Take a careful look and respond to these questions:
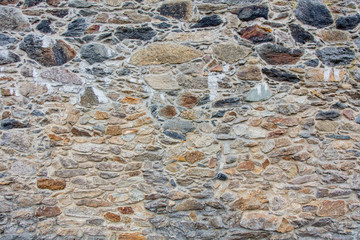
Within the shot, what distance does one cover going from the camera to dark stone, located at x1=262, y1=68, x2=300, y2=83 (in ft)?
8.97

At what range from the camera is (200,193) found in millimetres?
2631

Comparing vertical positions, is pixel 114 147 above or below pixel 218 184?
above

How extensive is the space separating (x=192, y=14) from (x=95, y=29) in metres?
1.01

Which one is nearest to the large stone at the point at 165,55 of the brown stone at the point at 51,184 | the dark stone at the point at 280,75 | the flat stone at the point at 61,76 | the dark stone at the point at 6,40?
the flat stone at the point at 61,76

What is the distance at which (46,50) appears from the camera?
278 centimetres

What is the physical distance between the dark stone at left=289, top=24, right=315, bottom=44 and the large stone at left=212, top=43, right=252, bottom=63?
0.49 metres

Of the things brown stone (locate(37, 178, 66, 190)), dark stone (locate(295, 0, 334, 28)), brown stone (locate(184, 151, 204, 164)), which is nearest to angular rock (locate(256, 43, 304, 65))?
dark stone (locate(295, 0, 334, 28))

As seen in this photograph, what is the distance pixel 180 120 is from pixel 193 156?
373 mm

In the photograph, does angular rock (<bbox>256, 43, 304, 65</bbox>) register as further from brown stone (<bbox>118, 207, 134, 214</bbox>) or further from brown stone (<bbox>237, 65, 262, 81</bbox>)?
brown stone (<bbox>118, 207, 134, 214</bbox>)

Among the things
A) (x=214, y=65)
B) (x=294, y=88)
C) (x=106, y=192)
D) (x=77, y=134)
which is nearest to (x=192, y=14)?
(x=214, y=65)

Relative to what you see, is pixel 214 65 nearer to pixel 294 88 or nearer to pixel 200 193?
pixel 294 88

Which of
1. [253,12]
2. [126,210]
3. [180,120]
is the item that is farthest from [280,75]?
[126,210]

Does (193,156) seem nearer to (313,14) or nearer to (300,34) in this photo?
(300,34)

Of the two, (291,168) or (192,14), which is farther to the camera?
(192,14)
